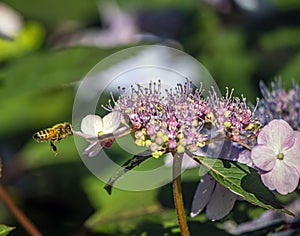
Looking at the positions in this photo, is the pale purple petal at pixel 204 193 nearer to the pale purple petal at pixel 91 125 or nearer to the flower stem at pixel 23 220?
the pale purple petal at pixel 91 125

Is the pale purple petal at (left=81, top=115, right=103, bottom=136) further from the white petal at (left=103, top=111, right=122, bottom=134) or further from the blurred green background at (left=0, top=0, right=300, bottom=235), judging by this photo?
the blurred green background at (left=0, top=0, right=300, bottom=235)

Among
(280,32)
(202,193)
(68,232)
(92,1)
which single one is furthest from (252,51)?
(202,193)

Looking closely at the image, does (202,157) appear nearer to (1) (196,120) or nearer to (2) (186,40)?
(1) (196,120)

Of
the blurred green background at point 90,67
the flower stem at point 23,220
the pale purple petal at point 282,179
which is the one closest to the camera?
the pale purple petal at point 282,179

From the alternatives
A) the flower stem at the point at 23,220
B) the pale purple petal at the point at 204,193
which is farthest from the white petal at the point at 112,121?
the flower stem at the point at 23,220

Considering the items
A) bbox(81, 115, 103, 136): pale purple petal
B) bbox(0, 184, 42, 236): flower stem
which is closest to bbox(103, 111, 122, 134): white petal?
bbox(81, 115, 103, 136): pale purple petal
